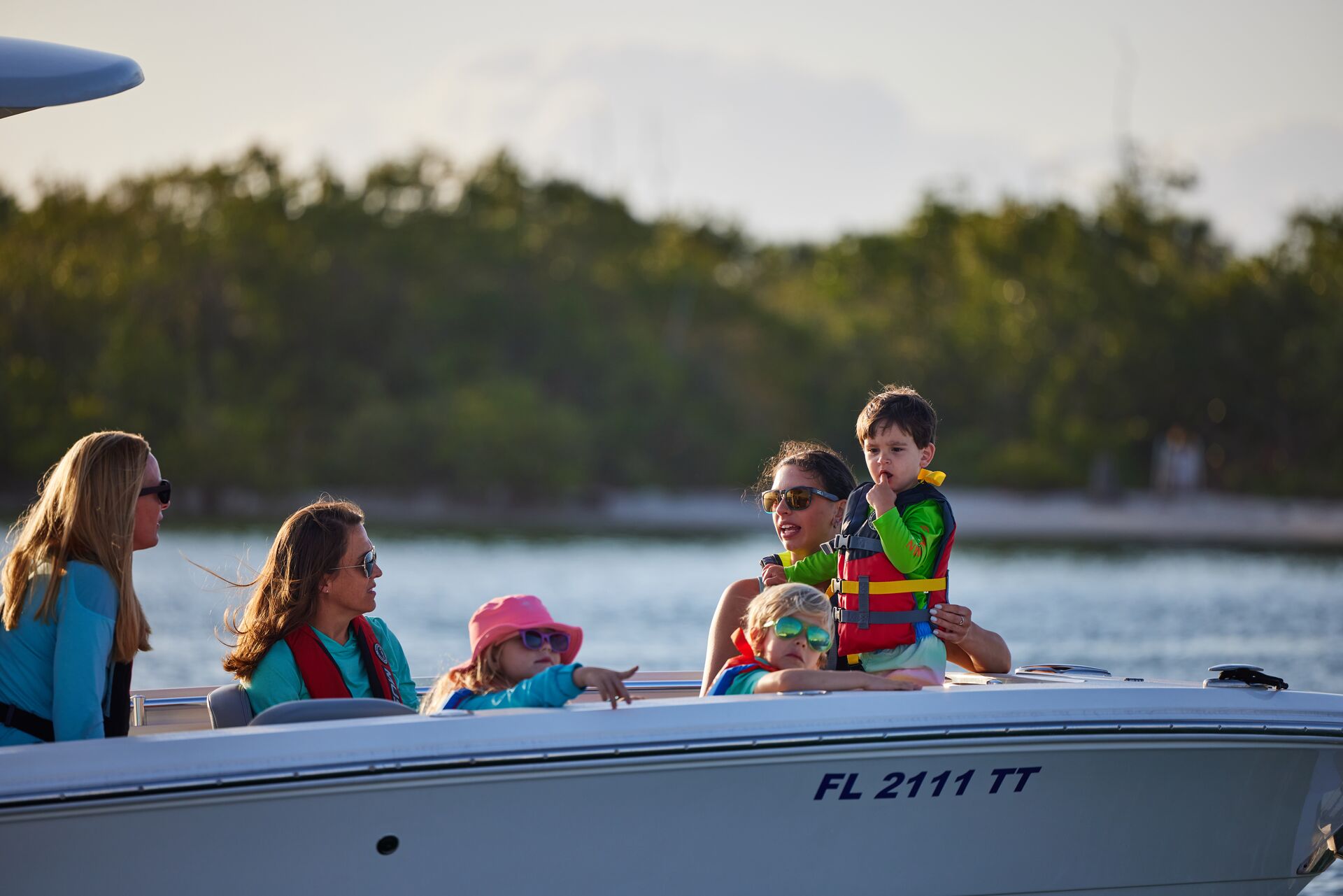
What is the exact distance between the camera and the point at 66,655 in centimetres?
297

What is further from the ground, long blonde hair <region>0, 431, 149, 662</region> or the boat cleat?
long blonde hair <region>0, 431, 149, 662</region>

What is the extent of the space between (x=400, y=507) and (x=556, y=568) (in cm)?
1278

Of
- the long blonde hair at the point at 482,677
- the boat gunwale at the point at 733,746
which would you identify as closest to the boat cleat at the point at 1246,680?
the boat gunwale at the point at 733,746

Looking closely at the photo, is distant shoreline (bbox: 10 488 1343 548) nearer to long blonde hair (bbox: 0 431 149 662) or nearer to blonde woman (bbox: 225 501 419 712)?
blonde woman (bbox: 225 501 419 712)

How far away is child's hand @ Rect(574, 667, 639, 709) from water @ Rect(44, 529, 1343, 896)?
11.6 feet

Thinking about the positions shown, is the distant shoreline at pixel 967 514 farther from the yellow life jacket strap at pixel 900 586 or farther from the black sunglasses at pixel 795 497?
the yellow life jacket strap at pixel 900 586

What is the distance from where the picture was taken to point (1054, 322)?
3688cm

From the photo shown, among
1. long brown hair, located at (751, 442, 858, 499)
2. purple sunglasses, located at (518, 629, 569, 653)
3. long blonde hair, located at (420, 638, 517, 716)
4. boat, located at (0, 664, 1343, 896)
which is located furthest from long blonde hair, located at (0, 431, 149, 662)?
long brown hair, located at (751, 442, 858, 499)

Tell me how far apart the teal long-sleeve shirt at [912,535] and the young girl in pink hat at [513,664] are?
65 cm

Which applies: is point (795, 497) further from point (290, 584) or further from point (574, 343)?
point (574, 343)

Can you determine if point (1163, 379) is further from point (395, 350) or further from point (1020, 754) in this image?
point (1020, 754)

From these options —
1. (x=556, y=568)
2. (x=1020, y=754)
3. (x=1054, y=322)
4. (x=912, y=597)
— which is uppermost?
(x=1054, y=322)

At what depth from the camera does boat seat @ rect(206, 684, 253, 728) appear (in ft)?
10.8

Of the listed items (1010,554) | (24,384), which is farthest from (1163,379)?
(24,384)
